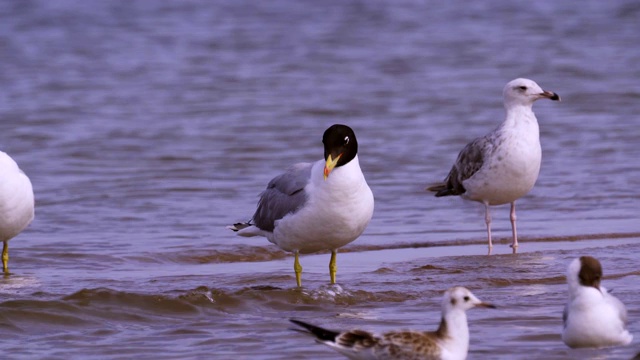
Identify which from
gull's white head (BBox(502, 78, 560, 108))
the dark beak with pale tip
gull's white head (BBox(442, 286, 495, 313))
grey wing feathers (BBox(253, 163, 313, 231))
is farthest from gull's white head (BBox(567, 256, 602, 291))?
gull's white head (BBox(502, 78, 560, 108))

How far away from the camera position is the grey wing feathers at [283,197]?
9531 mm

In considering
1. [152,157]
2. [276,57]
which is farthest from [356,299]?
[276,57]

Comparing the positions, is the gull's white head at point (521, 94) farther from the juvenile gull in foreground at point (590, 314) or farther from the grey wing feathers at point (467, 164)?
the juvenile gull in foreground at point (590, 314)

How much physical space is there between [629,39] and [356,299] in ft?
61.5

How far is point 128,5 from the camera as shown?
34375 mm

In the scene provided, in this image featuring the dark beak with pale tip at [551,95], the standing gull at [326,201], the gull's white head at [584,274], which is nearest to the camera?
the gull's white head at [584,274]

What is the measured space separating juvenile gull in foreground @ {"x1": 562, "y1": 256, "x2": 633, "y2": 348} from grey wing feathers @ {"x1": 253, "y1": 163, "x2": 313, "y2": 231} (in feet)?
8.29

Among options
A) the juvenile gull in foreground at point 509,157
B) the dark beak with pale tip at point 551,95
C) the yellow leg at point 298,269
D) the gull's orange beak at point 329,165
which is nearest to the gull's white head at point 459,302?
the gull's orange beak at point 329,165

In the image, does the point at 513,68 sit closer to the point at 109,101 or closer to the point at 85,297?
the point at 109,101

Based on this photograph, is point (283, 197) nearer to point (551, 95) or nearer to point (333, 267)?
point (333, 267)

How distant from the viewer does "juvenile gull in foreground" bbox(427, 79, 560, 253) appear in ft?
37.6

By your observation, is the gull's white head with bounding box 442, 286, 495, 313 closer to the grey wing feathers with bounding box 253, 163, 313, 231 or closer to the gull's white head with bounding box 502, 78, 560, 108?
the grey wing feathers with bounding box 253, 163, 313, 231

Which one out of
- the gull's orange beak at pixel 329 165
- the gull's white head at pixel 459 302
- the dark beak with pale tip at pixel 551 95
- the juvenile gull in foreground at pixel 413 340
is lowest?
the juvenile gull in foreground at pixel 413 340

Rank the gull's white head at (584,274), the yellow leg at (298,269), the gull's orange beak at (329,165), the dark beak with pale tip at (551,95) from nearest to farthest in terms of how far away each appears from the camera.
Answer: the gull's white head at (584,274), the gull's orange beak at (329,165), the yellow leg at (298,269), the dark beak with pale tip at (551,95)
